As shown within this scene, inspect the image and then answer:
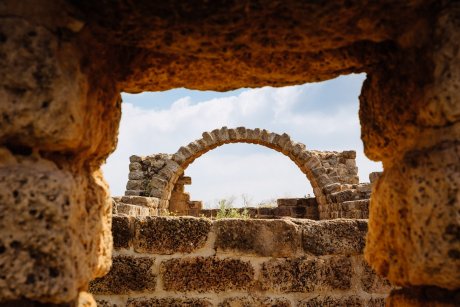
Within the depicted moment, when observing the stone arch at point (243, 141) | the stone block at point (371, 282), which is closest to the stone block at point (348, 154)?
the stone arch at point (243, 141)

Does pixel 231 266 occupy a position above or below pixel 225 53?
below

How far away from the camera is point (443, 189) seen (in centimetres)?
117

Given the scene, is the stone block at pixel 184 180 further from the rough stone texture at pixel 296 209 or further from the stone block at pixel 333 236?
the stone block at pixel 333 236

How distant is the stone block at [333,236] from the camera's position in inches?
112

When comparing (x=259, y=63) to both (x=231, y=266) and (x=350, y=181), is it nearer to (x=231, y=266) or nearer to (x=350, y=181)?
(x=231, y=266)

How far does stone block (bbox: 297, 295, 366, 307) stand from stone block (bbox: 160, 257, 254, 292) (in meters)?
0.39

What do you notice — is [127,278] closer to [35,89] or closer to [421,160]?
[35,89]

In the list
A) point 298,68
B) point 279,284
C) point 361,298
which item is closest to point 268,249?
point 279,284

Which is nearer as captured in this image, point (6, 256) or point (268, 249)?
point (6, 256)

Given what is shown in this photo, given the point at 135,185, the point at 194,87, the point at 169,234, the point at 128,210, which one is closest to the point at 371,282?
the point at 169,234

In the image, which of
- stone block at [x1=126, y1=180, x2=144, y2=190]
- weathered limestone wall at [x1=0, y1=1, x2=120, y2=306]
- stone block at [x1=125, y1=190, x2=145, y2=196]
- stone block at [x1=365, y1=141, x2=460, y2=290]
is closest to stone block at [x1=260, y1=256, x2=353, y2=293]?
stone block at [x1=365, y1=141, x2=460, y2=290]

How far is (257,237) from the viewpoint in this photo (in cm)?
279

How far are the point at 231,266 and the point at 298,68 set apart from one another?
158cm

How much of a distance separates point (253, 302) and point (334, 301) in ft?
1.77
